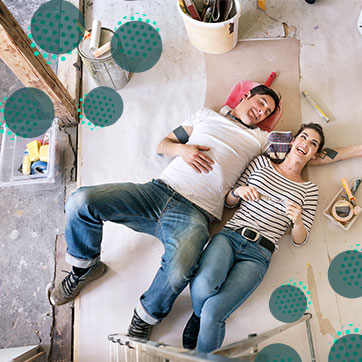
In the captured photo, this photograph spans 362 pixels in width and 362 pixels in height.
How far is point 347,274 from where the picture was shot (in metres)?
1.64

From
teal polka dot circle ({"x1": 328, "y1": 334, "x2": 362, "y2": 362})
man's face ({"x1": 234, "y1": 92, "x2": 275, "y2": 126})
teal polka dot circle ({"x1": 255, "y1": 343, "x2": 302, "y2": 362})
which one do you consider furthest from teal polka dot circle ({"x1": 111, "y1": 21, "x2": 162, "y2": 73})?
teal polka dot circle ({"x1": 328, "y1": 334, "x2": 362, "y2": 362})

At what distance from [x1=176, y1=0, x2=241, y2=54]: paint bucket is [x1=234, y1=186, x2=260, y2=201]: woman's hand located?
2.67 feet

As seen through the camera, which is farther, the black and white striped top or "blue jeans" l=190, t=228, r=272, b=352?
the black and white striped top

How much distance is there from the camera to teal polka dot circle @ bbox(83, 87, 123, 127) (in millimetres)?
1981

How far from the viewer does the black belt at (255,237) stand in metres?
1.55

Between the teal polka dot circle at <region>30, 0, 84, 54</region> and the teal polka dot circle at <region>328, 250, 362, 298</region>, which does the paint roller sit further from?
the teal polka dot circle at <region>328, 250, 362, 298</region>

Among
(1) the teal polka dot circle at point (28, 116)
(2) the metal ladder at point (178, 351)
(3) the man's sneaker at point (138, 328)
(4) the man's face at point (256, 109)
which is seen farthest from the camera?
(1) the teal polka dot circle at point (28, 116)

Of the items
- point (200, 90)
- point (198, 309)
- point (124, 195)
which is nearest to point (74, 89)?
point (200, 90)

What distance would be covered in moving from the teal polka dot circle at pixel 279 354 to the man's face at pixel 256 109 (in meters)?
0.97

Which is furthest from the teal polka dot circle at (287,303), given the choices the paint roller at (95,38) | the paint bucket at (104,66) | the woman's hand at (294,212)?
the paint roller at (95,38)

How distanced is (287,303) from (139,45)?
1.57 meters

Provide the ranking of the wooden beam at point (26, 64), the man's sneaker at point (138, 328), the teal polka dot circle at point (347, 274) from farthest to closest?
the teal polka dot circle at point (347, 274), the man's sneaker at point (138, 328), the wooden beam at point (26, 64)

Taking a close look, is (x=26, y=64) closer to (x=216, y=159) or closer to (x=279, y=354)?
(x=216, y=159)

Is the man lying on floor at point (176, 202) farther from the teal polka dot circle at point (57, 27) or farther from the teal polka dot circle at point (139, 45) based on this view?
the teal polka dot circle at point (57, 27)
